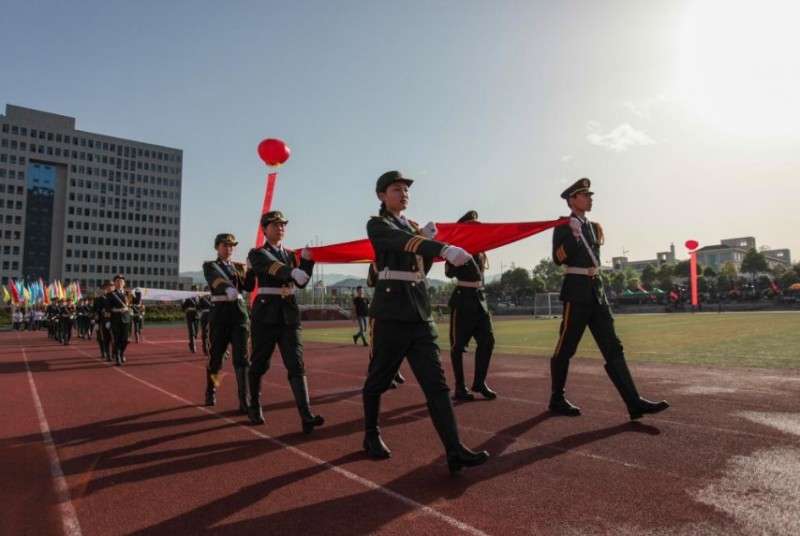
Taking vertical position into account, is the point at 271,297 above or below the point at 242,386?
above

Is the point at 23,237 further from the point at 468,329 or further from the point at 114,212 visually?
the point at 468,329

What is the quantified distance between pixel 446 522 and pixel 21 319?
165 feet

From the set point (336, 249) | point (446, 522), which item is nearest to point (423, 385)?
point (446, 522)

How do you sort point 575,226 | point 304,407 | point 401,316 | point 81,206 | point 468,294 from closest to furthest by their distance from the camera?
point 401,316
point 304,407
point 575,226
point 468,294
point 81,206

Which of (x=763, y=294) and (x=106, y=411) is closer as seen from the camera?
(x=106, y=411)

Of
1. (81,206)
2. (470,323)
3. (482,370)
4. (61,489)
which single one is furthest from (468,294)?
(81,206)

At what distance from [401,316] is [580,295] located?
2522mm

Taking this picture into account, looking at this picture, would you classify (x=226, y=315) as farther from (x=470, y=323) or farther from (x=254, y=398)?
(x=470, y=323)

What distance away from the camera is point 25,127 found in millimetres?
103188

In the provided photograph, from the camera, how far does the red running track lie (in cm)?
296

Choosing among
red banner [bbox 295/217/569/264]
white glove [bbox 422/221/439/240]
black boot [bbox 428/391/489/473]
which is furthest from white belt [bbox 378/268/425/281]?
red banner [bbox 295/217/569/264]

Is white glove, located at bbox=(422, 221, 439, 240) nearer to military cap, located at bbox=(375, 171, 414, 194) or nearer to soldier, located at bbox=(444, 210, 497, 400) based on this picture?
military cap, located at bbox=(375, 171, 414, 194)

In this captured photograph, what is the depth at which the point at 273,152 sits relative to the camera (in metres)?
8.07

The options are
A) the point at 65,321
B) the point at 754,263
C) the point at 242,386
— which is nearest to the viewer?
the point at 242,386
